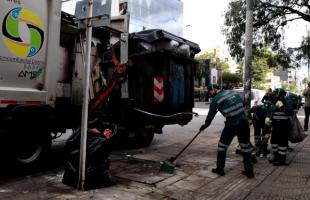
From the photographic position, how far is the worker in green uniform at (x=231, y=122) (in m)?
5.91

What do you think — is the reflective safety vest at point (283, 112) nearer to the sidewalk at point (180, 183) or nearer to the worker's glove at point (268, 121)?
the worker's glove at point (268, 121)

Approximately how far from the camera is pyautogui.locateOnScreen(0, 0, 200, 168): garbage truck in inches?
202

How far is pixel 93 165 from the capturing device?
487 cm

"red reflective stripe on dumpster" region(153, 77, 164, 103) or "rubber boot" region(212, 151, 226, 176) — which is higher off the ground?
"red reflective stripe on dumpster" region(153, 77, 164, 103)

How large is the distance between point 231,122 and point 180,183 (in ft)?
4.37

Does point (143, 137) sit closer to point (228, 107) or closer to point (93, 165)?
point (228, 107)

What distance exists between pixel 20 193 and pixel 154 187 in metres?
1.72

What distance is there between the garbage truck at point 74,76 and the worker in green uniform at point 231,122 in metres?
1.35

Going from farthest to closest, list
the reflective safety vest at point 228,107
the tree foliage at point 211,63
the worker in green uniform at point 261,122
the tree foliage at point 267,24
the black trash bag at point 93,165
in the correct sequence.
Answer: the tree foliage at point 211,63 → the tree foliage at point 267,24 → the worker in green uniform at point 261,122 → the reflective safety vest at point 228,107 → the black trash bag at point 93,165

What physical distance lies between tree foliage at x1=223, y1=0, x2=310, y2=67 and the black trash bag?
1402 centimetres

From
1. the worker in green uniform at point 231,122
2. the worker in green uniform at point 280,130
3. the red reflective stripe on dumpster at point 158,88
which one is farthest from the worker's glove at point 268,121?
the red reflective stripe on dumpster at point 158,88

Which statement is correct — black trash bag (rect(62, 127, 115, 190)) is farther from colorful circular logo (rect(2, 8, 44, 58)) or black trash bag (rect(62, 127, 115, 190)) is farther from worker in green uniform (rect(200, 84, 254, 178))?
worker in green uniform (rect(200, 84, 254, 178))

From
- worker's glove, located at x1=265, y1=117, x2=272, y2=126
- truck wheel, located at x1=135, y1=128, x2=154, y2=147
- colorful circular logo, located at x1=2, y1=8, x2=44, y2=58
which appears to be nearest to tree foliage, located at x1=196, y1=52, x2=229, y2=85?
truck wheel, located at x1=135, y1=128, x2=154, y2=147

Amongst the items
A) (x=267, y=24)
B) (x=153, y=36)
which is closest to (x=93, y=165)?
(x=153, y=36)
